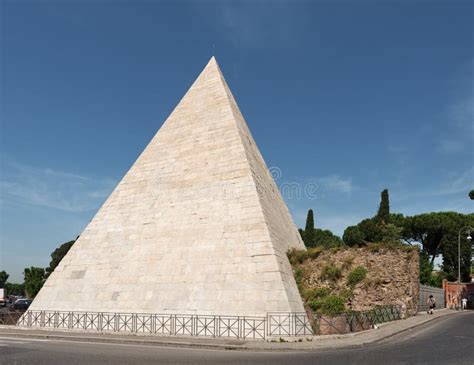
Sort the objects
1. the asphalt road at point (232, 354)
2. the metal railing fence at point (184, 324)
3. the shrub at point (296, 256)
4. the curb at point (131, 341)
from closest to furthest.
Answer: the asphalt road at point (232, 354) → the curb at point (131, 341) → the metal railing fence at point (184, 324) → the shrub at point (296, 256)

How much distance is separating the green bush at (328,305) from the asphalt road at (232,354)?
9.82ft

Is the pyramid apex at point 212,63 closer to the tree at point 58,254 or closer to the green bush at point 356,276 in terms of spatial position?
the green bush at point 356,276

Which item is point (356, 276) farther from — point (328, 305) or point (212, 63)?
point (212, 63)

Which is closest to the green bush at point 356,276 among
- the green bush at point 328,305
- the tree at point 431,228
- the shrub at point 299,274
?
the green bush at point 328,305

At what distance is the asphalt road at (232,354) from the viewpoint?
898cm

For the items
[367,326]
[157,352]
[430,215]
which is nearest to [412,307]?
[367,326]

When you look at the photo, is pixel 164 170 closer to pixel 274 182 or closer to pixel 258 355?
pixel 274 182

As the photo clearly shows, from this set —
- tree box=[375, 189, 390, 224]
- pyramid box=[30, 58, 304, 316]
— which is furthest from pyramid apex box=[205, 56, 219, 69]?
tree box=[375, 189, 390, 224]

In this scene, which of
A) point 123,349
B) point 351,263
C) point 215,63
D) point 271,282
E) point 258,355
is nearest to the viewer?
point 258,355

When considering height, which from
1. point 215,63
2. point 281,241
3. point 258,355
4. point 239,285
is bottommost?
point 258,355

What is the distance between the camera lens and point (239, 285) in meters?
14.4

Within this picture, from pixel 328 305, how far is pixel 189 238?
19.9 ft

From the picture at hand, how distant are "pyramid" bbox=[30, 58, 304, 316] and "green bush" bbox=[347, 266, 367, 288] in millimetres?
3013

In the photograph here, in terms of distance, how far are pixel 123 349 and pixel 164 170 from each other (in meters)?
9.62
